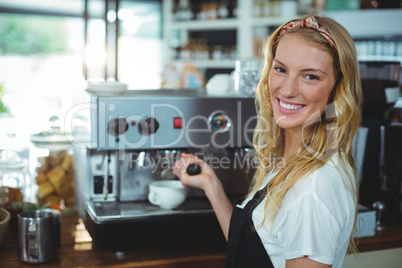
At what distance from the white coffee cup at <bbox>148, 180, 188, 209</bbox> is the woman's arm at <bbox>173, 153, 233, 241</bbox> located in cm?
7

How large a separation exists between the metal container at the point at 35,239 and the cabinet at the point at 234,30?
9.08ft

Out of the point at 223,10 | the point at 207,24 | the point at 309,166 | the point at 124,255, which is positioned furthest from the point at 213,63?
the point at 309,166

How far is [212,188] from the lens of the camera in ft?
4.40

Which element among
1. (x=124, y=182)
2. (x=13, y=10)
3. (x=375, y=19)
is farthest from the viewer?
(x=13, y=10)

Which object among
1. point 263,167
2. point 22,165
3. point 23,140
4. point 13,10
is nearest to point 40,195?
point 22,165

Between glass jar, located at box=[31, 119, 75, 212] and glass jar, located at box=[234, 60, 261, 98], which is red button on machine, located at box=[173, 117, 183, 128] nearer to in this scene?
glass jar, located at box=[234, 60, 261, 98]

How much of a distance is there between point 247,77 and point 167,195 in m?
0.49

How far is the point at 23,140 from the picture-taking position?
70.8 inches

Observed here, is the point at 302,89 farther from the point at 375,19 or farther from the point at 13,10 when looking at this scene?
the point at 13,10

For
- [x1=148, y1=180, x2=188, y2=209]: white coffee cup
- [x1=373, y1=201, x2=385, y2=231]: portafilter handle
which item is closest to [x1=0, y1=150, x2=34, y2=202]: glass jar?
[x1=148, y1=180, x2=188, y2=209]: white coffee cup

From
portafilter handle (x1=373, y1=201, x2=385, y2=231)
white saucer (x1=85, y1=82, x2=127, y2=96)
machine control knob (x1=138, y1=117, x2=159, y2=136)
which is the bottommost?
portafilter handle (x1=373, y1=201, x2=385, y2=231)

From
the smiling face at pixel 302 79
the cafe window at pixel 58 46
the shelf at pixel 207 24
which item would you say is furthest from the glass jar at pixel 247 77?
the shelf at pixel 207 24

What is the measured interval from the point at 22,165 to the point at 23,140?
0.68ft

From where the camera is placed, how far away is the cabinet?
3324 millimetres
